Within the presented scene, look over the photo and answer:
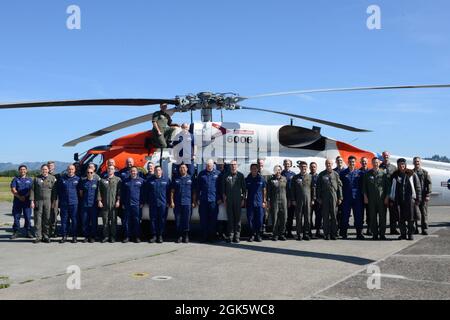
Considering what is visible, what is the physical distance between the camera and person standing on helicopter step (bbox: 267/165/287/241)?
30.6 feet

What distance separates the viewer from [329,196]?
9391 millimetres

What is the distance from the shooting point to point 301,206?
938cm

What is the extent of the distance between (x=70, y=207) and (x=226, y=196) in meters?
3.18

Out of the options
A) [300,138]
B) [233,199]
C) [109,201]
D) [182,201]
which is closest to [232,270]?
[233,199]

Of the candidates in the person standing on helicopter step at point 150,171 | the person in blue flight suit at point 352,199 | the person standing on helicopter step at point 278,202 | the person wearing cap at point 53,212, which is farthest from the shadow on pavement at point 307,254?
the person wearing cap at point 53,212

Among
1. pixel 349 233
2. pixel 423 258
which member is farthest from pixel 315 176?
pixel 423 258

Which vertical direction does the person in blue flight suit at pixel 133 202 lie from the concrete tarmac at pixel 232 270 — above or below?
above

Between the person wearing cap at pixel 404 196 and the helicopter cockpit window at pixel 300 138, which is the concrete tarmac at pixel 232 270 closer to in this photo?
the person wearing cap at pixel 404 196

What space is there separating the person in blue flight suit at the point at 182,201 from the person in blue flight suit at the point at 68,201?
1.98 meters

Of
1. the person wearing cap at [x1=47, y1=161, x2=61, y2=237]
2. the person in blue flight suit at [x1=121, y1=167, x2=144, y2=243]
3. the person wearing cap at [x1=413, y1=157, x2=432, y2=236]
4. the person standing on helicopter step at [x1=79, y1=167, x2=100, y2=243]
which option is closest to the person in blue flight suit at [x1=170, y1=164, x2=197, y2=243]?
the person in blue flight suit at [x1=121, y1=167, x2=144, y2=243]

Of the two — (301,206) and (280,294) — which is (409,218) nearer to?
(301,206)

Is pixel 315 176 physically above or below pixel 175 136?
below

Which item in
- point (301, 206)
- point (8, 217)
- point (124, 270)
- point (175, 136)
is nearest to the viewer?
point (124, 270)

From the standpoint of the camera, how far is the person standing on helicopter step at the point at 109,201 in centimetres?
927
